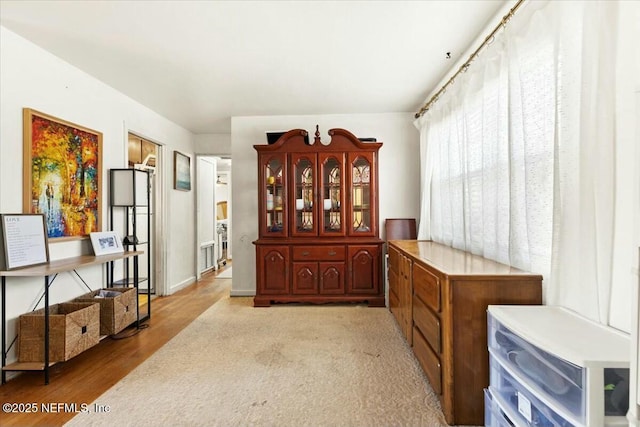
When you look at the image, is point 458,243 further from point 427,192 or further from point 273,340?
point 273,340

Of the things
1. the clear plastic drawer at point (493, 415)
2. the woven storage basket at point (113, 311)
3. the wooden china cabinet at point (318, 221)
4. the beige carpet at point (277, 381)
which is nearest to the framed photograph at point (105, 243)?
the woven storage basket at point (113, 311)

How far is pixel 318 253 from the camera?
153 inches

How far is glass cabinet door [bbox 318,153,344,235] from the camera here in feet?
12.9

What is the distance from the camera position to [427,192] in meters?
3.58

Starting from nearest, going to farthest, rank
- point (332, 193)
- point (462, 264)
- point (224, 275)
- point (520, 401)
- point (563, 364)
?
point (563, 364)
point (520, 401)
point (462, 264)
point (332, 193)
point (224, 275)

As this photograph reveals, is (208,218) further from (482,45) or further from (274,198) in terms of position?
(482,45)

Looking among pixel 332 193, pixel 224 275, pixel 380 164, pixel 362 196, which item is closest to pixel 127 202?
pixel 332 193

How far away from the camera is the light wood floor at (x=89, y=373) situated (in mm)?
1859

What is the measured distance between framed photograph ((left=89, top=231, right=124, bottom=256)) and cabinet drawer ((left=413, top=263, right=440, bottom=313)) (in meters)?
2.84

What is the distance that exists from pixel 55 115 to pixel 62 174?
0.49 metres

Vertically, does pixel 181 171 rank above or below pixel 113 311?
above

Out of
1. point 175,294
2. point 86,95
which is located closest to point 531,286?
point 86,95

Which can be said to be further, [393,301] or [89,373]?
[393,301]

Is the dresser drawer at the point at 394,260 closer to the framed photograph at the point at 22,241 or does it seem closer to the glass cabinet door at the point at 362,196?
the glass cabinet door at the point at 362,196
